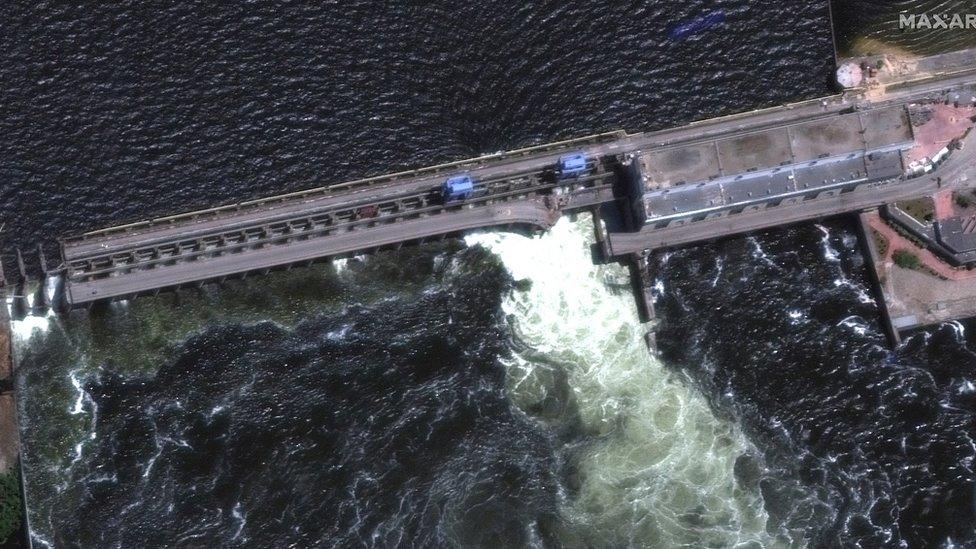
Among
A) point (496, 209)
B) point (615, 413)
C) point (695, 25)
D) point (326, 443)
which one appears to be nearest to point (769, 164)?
point (695, 25)

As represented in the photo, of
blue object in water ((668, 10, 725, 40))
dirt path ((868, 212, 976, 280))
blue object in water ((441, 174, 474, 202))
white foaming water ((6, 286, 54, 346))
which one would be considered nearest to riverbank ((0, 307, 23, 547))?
white foaming water ((6, 286, 54, 346))

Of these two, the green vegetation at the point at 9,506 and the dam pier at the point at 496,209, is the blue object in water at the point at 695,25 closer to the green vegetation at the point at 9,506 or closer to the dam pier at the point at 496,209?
the dam pier at the point at 496,209

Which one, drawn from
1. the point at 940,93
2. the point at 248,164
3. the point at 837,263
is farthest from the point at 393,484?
the point at 940,93

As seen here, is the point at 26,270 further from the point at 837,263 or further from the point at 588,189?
the point at 837,263

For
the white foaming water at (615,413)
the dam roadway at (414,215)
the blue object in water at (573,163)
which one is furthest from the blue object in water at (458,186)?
the blue object in water at (573,163)

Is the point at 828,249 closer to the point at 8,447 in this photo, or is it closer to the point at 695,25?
the point at 695,25

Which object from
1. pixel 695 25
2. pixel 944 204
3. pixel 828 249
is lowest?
pixel 828 249
